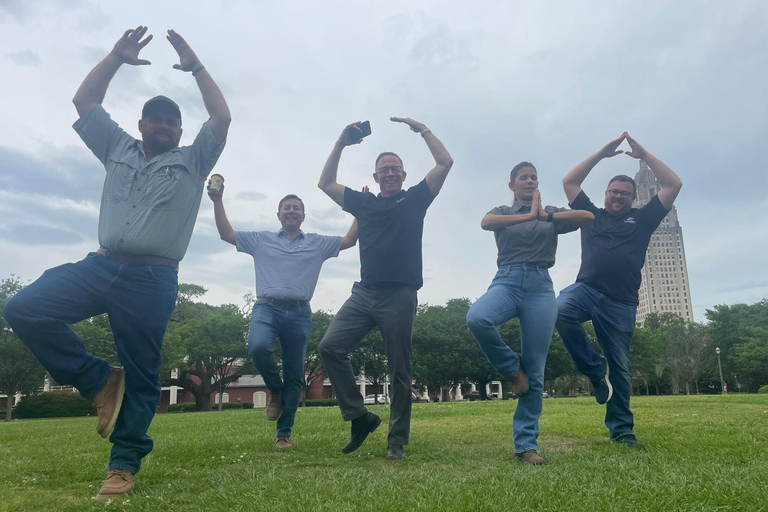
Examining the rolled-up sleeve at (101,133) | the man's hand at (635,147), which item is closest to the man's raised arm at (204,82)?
the rolled-up sleeve at (101,133)

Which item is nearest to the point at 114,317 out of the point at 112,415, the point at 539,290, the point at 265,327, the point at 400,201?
the point at 112,415

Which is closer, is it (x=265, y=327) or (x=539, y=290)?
(x=539, y=290)

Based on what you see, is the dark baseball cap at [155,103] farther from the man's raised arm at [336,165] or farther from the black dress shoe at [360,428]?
the black dress shoe at [360,428]

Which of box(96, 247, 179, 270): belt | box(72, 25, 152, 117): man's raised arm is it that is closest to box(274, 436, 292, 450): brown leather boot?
box(96, 247, 179, 270): belt

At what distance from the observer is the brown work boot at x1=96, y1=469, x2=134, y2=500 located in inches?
150

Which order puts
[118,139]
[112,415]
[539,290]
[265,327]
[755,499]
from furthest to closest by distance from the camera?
1. [265,327]
2. [539,290]
3. [118,139]
4. [112,415]
5. [755,499]

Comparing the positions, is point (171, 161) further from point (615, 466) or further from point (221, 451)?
point (615, 466)

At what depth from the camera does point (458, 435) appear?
6.95 metres

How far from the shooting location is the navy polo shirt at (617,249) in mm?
5996

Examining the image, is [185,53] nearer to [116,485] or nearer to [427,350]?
[116,485]

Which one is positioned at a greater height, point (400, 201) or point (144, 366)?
point (400, 201)

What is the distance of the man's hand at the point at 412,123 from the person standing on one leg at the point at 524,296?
114 cm

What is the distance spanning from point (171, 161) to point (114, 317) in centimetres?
138

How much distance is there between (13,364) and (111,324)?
1707 inches
